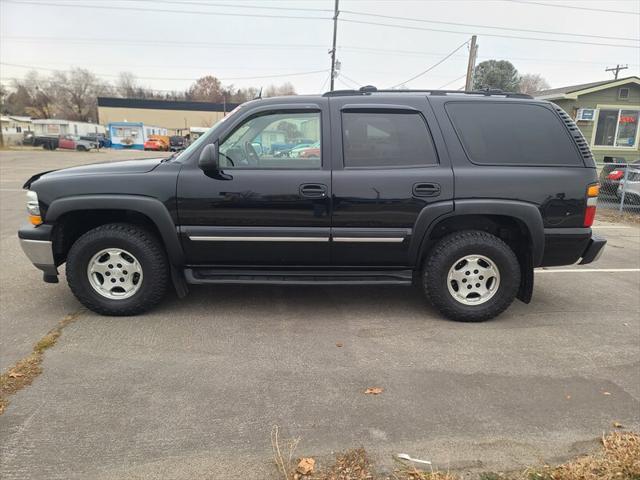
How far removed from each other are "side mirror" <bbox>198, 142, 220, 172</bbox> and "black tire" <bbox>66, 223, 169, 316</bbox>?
2.77 feet

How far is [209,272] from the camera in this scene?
13.7 ft

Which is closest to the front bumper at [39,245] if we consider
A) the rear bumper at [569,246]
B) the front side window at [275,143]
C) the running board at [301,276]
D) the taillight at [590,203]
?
the running board at [301,276]

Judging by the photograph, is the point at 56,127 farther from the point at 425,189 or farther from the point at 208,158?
the point at 425,189

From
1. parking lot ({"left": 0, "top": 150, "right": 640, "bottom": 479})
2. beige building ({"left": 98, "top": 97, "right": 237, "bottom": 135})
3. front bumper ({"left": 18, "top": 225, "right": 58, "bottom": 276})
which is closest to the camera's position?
parking lot ({"left": 0, "top": 150, "right": 640, "bottom": 479})

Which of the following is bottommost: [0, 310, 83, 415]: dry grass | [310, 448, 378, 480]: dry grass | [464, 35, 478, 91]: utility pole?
[310, 448, 378, 480]: dry grass

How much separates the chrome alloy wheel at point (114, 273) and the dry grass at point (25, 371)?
0.52 meters

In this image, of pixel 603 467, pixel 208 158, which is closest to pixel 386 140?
pixel 208 158

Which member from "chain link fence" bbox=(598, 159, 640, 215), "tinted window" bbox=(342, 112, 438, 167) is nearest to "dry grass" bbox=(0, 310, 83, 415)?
"tinted window" bbox=(342, 112, 438, 167)

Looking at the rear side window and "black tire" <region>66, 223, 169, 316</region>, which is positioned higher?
the rear side window

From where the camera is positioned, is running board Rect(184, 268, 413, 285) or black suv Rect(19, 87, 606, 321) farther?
running board Rect(184, 268, 413, 285)

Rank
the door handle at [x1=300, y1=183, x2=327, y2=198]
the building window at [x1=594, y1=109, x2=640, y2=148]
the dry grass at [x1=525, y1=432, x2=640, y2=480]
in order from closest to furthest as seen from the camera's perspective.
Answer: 1. the dry grass at [x1=525, y1=432, x2=640, y2=480]
2. the door handle at [x1=300, y1=183, x2=327, y2=198]
3. the building window at [x1=594, y1=109, x2=640, y2=148]

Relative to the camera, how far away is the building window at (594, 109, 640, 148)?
63.4 feet

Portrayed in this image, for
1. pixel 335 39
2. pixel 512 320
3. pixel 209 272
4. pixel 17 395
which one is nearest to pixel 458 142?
pixel 512 320

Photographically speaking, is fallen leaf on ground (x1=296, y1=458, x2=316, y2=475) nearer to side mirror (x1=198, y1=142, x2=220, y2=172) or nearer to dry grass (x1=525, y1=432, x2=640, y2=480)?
dry grass (x1=525, y1=432, x2=640, y2=480)
